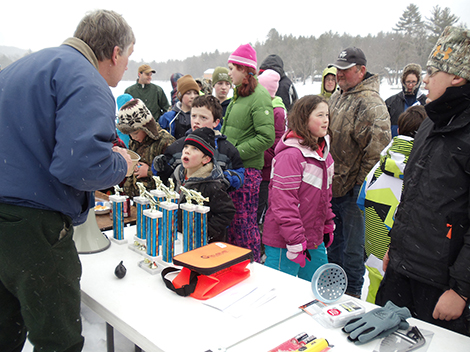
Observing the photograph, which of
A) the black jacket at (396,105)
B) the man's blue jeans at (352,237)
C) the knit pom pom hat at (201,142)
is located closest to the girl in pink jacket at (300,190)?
the knit pom pom hat at (201,142)

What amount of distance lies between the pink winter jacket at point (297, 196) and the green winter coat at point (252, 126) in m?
0.83

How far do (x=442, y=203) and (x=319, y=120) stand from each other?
908mm

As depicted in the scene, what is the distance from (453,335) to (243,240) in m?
1.89

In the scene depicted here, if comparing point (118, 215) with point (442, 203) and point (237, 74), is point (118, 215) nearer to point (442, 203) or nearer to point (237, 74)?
point (442, 203)

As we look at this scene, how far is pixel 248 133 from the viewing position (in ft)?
10.4

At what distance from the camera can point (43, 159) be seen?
3.79ft

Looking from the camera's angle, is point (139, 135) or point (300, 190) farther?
point (139, 135)

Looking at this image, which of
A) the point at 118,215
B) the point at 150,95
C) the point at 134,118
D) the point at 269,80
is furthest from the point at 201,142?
the point at 150,95

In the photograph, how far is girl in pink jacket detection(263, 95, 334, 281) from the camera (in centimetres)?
201

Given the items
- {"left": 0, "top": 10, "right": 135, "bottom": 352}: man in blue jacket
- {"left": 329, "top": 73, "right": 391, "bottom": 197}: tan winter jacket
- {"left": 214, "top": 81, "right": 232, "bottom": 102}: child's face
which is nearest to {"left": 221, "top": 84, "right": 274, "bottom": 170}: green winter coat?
{"left": 329, "top": 73, "right": 391, "bottom": 197}: tan winter jacket

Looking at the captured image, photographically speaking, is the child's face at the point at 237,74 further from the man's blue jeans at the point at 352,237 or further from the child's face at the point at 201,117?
the man's blue jeans at the point at 352,237

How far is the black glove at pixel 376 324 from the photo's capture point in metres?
1.14

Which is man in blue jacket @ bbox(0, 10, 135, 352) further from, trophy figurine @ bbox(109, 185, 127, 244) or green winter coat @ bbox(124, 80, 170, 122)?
green winter coat @ bbox(124, 80, 170, 122)

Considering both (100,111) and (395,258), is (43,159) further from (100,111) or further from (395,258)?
(395,258)
